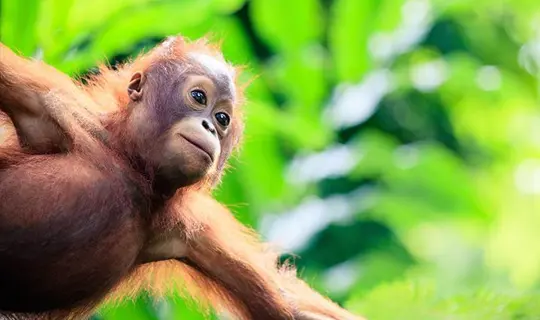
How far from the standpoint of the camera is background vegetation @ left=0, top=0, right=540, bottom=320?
10.5ft

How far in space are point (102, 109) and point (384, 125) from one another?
2.92m

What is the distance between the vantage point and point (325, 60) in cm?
473

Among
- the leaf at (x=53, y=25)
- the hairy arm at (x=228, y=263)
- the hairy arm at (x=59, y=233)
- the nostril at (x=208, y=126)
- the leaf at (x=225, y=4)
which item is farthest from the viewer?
the leaf at (x=225, y=4)

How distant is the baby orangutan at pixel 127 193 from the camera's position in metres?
2.65

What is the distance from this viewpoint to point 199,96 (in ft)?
9.68

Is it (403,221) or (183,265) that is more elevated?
(403,221)

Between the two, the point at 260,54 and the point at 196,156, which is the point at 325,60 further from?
the point at 196,156

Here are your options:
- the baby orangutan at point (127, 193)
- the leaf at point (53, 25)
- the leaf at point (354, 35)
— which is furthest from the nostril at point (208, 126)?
the leaf at point (354, 35)

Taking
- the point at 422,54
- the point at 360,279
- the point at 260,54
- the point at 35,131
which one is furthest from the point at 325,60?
the point at 35,131

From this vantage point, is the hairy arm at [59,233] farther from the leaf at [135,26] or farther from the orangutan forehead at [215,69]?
the leaf at [135,26]

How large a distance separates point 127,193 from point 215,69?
0.47 metres

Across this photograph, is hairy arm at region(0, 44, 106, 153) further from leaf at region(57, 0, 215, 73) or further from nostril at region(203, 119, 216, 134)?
leaf at region(57, 0, 215, 73)

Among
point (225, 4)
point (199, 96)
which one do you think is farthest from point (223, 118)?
point (225, 4)

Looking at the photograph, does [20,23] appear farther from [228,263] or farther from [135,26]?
[228,263]
